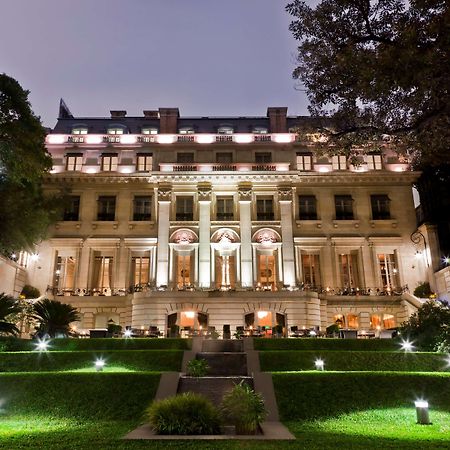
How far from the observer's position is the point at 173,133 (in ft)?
140

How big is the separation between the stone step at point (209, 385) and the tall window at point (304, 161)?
2702 centimetres

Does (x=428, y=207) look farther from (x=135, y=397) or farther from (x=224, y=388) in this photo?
(x=135, y=397)

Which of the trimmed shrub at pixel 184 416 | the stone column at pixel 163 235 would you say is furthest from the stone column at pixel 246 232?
the trimmed shrub at pixel 184 416

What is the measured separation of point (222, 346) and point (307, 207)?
18.9 metres

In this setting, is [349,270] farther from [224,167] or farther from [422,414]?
[422,414]

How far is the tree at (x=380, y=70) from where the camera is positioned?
13.3m

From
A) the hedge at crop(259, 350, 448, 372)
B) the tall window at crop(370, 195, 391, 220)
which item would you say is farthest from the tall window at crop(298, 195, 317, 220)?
the hedge at crop(259, 350, 448, 372)

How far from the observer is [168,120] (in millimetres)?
43156

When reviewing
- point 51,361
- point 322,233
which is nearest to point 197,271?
point 322,233

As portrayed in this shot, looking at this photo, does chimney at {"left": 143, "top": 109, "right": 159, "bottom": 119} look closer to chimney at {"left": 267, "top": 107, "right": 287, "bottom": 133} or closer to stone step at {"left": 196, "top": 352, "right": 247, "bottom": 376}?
chimney at {"left": 267, "top": 107, "right": 287, "bottom": 133}

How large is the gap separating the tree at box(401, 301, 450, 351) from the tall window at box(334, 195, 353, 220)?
50.3 feet

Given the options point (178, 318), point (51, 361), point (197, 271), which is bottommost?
point (51, 361)

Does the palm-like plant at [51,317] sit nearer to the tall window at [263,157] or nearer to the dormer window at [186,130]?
the tall window at [263,157]

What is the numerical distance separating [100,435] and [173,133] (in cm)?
3391
